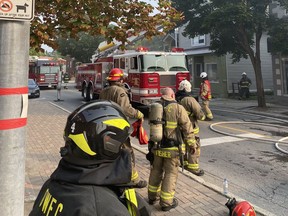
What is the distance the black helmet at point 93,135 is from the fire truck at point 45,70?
29.8 m

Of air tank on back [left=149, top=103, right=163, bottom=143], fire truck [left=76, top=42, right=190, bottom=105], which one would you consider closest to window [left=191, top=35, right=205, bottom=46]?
fire truck [left=76, top=42, right=190, bottom=105]

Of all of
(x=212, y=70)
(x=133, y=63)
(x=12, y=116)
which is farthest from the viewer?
(x=212, y=70)

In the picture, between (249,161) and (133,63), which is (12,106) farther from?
(133,63)

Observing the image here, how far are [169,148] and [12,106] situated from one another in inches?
103

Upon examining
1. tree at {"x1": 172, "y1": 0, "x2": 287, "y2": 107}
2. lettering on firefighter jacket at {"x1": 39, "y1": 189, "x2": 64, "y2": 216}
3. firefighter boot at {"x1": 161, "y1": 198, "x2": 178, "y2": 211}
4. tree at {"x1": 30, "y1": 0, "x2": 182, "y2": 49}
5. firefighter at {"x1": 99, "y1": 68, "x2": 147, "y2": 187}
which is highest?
tree at {"x1": 172, "y1": 0, "x2": 287, "y2": 107}

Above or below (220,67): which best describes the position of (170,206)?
below

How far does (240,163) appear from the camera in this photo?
6527mm

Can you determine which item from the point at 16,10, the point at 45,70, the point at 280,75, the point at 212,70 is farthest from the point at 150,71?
the point at 45,70

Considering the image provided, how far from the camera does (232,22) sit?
46.0 feet

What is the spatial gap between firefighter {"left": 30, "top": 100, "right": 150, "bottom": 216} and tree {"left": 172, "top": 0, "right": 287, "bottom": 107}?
12386 mm

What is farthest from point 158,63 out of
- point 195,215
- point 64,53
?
point 64,53

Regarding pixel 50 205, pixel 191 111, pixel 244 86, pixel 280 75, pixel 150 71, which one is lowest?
pixel 50 205

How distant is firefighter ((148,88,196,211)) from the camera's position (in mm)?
4348

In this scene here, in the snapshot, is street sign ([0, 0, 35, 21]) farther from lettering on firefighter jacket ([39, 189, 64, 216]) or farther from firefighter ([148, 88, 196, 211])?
firefighter ([148, 88, 196, 211])
